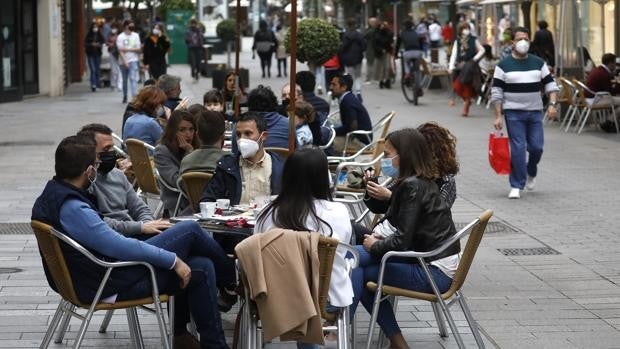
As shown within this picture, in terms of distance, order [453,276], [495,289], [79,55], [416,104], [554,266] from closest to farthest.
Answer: [453,276], [495,289], [554,266], [416,104], [79,55]

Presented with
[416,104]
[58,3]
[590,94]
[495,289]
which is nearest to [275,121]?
[495,289]

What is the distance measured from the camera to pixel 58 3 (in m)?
Answer: 31.3

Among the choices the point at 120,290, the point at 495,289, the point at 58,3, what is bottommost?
the point at 495,289

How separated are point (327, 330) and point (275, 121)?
4100 millimetres

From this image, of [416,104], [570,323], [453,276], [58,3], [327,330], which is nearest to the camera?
[327,330]

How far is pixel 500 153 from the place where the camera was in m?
13.5

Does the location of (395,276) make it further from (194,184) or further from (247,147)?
(194,184)

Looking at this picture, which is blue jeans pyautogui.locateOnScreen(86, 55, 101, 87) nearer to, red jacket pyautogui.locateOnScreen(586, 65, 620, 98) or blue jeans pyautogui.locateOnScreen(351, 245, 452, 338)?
red jacket pyautogui.locateOnScreen(586, 65, 620, 98)

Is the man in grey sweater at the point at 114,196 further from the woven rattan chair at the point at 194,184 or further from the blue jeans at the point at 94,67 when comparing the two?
the blue jeans at the point at 94,67

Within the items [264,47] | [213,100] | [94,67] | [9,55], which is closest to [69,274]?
[213,100]

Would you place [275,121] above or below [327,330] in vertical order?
above

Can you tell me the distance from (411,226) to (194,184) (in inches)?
82.8

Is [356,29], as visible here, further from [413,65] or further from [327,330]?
[327,330]

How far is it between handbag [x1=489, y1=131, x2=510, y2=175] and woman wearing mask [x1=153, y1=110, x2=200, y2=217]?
4.88 m
